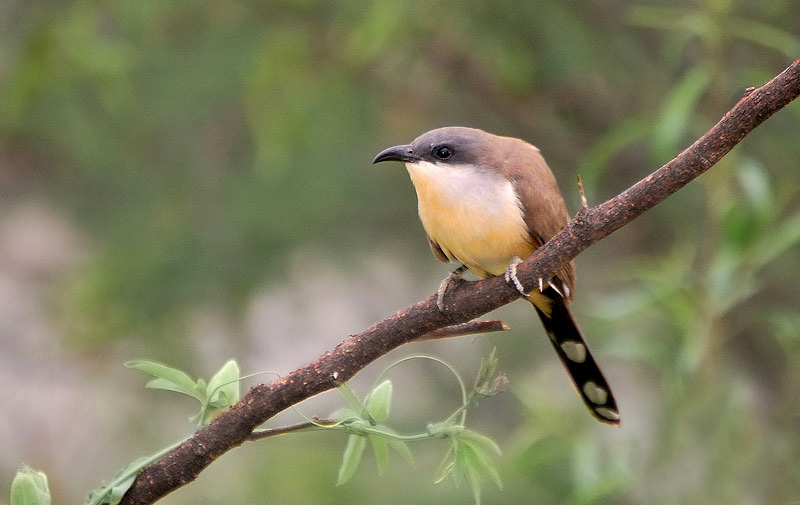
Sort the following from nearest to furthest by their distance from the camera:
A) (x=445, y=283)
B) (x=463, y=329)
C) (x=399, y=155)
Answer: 1. (x=463, y=329)
2. (x=445, y=283)
3. (x=399, y=155)

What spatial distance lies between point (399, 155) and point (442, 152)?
98 mm

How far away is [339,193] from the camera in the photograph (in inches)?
146

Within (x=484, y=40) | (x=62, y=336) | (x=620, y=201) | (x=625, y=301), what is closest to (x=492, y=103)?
(x=484, y=40)

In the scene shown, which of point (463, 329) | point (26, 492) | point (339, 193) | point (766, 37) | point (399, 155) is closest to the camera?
point (26, 492)

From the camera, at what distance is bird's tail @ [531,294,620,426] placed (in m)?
1.91

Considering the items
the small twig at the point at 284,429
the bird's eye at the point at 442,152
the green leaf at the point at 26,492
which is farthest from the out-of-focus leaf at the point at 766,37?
the green leaf at the point at 26,492

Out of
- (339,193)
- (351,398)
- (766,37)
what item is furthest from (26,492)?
(339,193)

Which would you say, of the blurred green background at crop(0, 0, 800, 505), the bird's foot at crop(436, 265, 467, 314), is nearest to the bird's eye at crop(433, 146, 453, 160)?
the bird's foot at crop(436, 265, 467, 314)

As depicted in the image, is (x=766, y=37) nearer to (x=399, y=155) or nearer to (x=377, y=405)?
(x=399, y=155)

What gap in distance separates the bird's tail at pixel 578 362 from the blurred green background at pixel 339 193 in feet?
1.93

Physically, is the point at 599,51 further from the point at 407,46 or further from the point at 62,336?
the point at 62,336

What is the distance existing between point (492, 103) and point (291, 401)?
2.52m

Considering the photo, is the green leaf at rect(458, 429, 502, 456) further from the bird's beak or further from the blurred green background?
the blurred green background

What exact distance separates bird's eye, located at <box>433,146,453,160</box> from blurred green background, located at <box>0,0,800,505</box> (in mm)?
605
